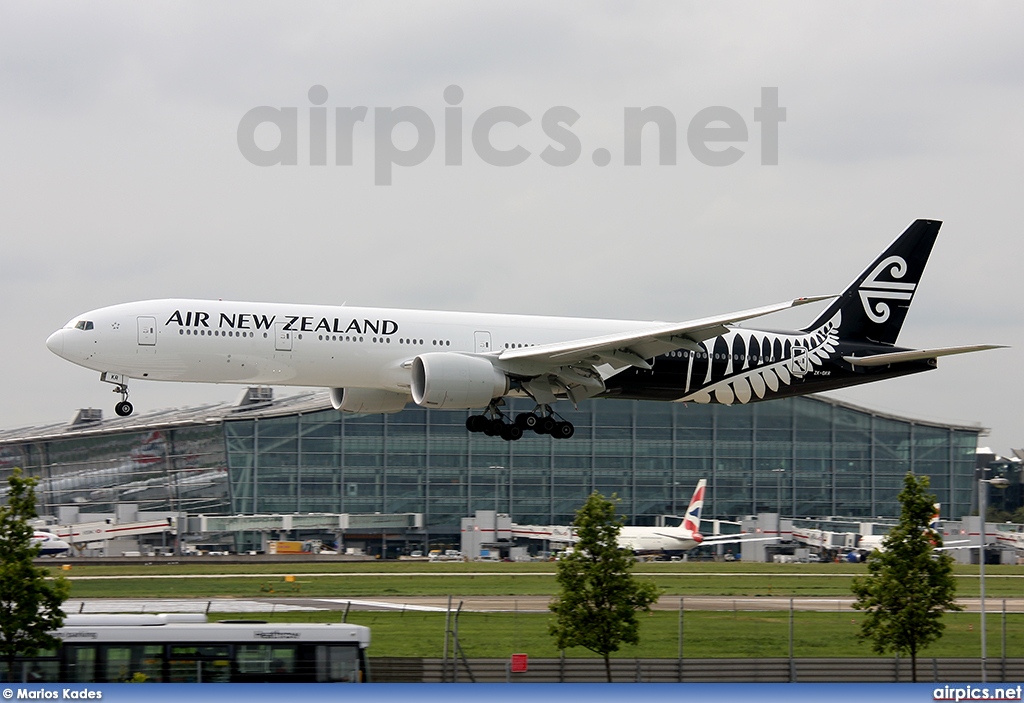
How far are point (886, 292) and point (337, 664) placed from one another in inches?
1267

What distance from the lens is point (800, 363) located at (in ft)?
168

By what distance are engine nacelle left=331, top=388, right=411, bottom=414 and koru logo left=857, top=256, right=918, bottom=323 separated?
19.4 metres

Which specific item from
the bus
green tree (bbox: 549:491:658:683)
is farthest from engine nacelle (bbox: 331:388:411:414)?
the bus

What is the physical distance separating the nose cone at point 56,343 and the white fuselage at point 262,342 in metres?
0.03

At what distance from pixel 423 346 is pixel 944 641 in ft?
71.6

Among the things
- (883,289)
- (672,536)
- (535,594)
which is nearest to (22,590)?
(535,594)

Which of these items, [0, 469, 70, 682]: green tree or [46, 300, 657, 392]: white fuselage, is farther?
[46, 300, 657, 392]: white fuselage

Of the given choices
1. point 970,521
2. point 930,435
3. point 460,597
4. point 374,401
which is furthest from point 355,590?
point 930,435

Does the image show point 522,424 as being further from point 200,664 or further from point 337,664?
point 200,664

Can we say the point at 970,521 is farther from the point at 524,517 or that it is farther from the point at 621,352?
the point at 621,352

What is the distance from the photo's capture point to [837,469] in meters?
110

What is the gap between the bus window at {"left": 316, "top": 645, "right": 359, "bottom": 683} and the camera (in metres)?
30.1

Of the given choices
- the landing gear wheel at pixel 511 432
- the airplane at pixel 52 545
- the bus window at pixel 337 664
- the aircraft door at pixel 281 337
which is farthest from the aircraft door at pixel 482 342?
the airplane at pixel 52 545

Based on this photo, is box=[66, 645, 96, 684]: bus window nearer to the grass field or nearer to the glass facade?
the grass field
